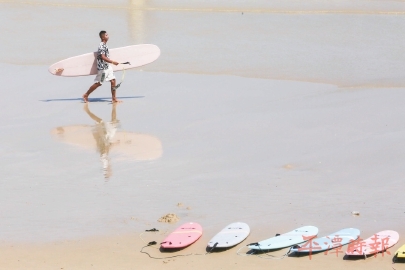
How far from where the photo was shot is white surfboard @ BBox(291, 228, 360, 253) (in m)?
6.24

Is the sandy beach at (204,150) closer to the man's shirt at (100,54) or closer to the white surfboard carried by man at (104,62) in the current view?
the white surfboard carried by man at (104,62)

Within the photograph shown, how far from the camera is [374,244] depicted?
20.6 ft

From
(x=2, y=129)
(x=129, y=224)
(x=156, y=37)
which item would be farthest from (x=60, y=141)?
(x=156, y=37)

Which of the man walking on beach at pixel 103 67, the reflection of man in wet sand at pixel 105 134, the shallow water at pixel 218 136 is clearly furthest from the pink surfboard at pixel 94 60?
the reflection of man in wet sand at pixel 105 134

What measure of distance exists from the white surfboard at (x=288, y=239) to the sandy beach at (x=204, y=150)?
159 millimetres

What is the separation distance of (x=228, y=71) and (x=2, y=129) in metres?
5.42

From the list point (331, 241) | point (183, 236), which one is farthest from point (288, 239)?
point (183, 236)

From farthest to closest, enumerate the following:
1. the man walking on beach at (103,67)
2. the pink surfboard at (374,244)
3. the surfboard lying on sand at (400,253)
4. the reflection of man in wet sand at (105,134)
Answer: the man walking on beach at (103,67)
the reflection of man in wet sand at (105,134)
the pink surfboard at (374,244)
the surfboard lying on sand at (400,253)

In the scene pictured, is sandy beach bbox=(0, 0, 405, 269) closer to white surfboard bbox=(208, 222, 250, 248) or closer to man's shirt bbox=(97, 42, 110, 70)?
white surfboard bbox=(208, 222, 250, 248)

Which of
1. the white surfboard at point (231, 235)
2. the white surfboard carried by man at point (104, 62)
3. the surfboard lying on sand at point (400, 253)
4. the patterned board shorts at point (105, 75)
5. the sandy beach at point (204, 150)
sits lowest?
the surfboard lying on sand at point (400, 253)

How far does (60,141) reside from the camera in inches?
388

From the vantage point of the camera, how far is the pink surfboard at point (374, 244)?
20.1ft

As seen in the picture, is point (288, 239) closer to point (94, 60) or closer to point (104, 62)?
A: point (104, 62)

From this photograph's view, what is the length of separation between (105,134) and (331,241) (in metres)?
4.70
